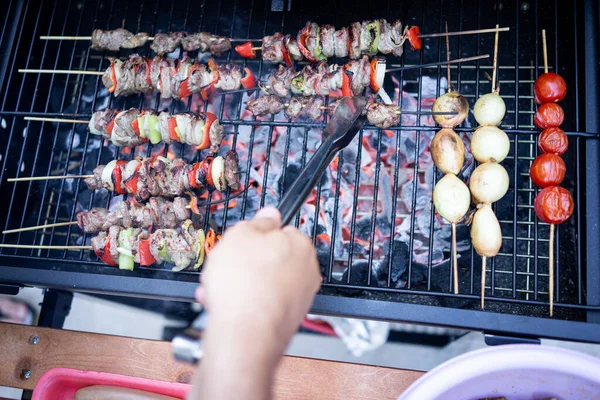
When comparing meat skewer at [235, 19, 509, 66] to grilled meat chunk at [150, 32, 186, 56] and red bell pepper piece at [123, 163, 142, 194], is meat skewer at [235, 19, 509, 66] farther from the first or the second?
red bell pepper piece at [123, 163, 142, 194]

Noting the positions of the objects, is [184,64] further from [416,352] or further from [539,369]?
[416,352]

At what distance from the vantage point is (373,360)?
12.5 ft

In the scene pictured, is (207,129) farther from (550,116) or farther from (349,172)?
(550,116)

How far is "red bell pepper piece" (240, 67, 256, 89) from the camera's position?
2.91m

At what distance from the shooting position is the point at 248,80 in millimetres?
2936

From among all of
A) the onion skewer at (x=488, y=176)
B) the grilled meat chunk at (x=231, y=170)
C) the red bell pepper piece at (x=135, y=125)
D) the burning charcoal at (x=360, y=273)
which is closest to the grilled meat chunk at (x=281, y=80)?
the grilled meat chunk at (x=231, y=170)

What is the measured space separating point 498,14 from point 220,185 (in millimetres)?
2147

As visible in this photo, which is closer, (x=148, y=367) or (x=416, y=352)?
(x=148, y=367)

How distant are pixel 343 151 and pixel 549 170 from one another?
4.15 ft

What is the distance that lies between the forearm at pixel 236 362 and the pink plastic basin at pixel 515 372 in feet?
3.63

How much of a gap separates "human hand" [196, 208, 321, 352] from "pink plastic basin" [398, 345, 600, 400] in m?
0.98

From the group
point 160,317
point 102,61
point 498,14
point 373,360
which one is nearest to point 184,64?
point 102,61

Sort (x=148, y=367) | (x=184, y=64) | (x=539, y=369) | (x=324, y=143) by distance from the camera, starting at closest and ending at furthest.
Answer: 1. (x=539, y=369)
2. (x=324, y=143)
3. (x=148, y=367)
4. (x=184, y=64)

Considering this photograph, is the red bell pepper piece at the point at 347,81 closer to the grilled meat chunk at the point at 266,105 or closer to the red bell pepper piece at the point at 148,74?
the grilled meat chunk at the point at 266,105
